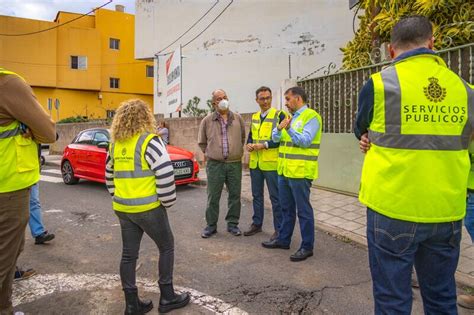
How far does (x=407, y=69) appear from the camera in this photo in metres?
1.97

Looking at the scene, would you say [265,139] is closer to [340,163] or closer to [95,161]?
[340,163]

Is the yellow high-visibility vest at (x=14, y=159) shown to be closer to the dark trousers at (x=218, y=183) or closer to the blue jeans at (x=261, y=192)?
the dark trousers at (x=218, y=183)

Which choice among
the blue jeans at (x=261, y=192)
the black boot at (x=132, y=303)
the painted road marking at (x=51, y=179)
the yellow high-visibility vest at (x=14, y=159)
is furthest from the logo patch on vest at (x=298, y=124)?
the painted road marking at (x=51, y=179)

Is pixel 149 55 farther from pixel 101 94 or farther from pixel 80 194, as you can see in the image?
pixel 80 194

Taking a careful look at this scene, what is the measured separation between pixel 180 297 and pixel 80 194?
19.3 feet

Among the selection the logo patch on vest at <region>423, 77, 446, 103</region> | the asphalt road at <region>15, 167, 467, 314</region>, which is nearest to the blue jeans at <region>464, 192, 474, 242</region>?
the asphalt road at <region>15, 167, 467, 314</region>

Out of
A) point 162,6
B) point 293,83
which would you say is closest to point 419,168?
point 293,83

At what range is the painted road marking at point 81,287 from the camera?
310 cm

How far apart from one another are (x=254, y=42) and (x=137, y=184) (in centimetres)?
1737

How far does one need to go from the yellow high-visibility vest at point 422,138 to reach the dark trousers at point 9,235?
252cm

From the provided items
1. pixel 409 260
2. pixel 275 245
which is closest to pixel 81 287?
pixel 275 245

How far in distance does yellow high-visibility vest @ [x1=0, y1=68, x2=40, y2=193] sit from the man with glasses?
2.67 metres

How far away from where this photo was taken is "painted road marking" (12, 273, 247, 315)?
3.10 meters

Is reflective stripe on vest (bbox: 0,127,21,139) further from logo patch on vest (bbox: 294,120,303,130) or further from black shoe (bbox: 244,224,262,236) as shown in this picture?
black shoe (bbox: 244,224,262,236)
